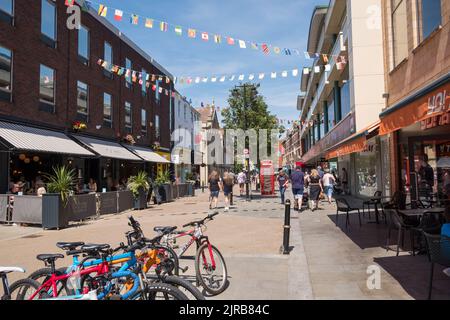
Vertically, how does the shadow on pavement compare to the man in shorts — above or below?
below

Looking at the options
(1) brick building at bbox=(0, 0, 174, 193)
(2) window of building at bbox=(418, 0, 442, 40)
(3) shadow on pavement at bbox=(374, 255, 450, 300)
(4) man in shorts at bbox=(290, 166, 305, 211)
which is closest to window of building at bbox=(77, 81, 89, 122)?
(1) brick building at bbox=(0, 0, 174, 193)

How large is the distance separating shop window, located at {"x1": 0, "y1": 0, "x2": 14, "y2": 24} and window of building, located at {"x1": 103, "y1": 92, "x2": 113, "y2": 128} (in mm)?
8503

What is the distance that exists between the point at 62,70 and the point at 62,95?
1.23m

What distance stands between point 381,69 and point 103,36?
52.2 feet

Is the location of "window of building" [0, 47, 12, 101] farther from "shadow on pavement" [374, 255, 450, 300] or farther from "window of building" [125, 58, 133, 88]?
"shadow on pavement" [374, 255, 450, 300]

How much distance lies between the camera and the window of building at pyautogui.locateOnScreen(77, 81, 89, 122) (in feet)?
67.8

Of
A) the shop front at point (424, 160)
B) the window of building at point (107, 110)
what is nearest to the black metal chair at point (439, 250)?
the shop front at point (424, 160)

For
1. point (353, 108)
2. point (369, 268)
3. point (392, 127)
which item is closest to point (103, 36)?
point (353, 108)

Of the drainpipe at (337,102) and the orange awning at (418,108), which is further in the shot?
the drainpipe at (337,102)

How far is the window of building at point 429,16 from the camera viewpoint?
8.91 m

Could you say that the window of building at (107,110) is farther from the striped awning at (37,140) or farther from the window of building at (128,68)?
the striped awning at (37,140)

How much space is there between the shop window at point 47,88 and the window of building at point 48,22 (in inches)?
51.9

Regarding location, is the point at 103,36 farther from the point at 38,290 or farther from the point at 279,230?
the point at 38,290

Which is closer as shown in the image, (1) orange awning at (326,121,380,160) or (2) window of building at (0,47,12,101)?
(1) orange awning at (326,121,380,160)
